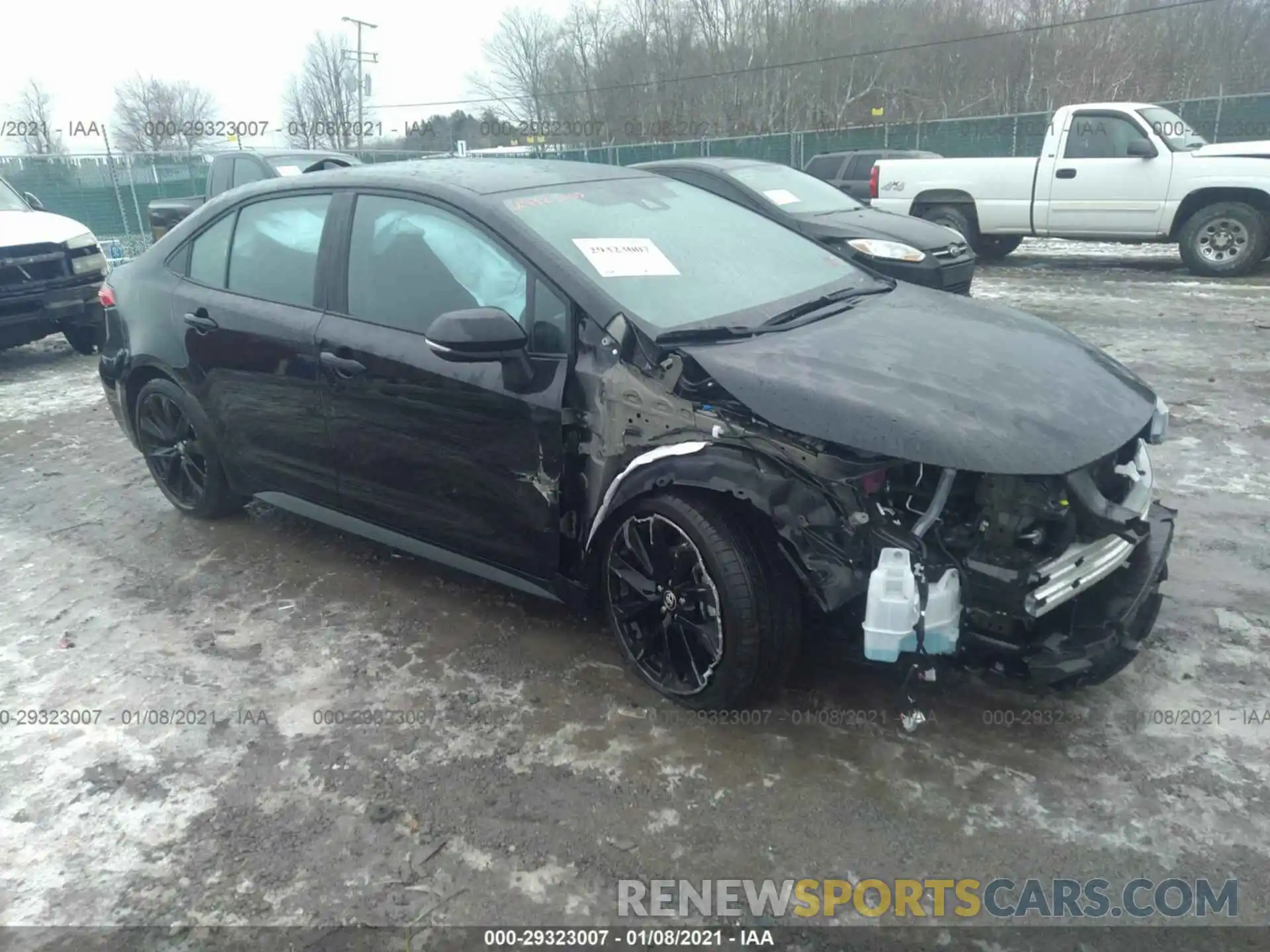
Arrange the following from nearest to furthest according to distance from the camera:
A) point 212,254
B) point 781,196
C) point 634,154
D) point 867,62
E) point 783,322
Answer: point 783,322, point 212,254, point 781,196, point 634,154, point 867,62

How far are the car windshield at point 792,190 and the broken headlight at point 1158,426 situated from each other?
5978 millimetres

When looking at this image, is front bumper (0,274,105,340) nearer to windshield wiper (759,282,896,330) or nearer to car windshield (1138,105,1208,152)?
windshield wiper (759,282,896,330)

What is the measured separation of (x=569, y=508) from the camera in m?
3.14

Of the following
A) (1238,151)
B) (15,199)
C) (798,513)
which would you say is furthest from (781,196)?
(15,199)

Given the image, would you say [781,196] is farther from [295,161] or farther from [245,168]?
[245,168]

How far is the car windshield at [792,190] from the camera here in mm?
8797

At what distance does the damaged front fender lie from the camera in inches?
101

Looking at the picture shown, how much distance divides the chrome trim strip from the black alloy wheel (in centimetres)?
89

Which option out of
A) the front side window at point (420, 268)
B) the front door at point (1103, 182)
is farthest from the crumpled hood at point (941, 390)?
the front door at point (1103, 182)

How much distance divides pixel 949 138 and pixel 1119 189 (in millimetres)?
11134

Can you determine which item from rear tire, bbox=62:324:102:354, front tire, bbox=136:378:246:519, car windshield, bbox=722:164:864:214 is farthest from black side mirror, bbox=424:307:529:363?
rear tire, bbox=62:324:102:354

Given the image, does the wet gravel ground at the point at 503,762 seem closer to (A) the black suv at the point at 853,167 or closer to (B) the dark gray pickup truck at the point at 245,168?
(B) the dark gray pickup truck at the point at 245,168

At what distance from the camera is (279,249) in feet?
13.0

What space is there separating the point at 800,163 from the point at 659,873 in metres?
23.5
